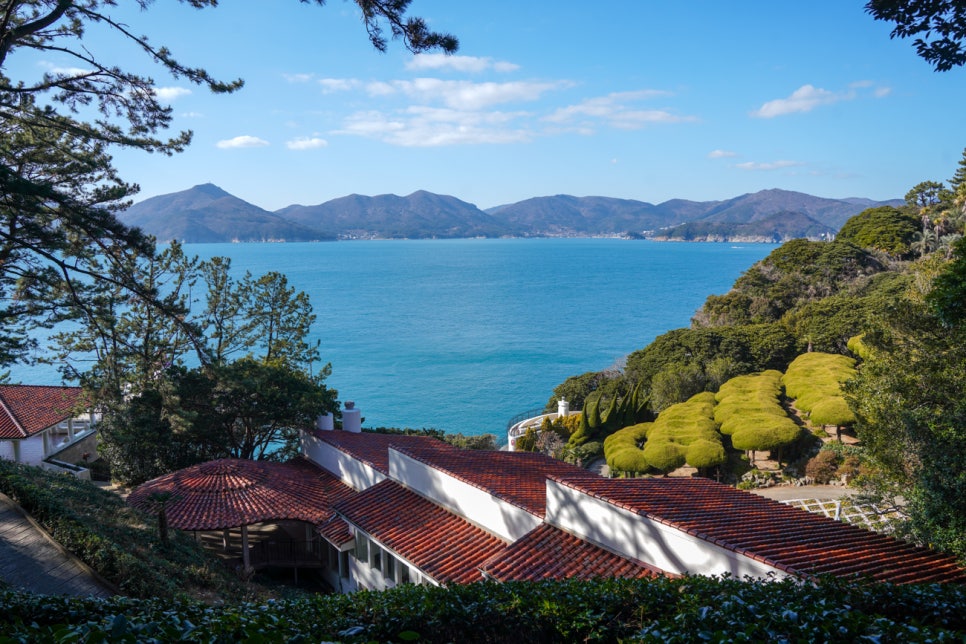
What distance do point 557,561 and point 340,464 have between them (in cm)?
928

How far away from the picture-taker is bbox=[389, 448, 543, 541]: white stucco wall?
11078mm

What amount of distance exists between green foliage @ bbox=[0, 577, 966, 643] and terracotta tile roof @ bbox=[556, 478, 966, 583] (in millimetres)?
1807

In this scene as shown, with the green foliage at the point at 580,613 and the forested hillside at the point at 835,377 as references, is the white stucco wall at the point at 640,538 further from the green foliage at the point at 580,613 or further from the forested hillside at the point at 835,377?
the forested hillside at the point at 835,377

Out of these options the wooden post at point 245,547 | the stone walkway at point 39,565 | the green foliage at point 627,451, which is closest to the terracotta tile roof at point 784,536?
the stone walkway at point 39,565

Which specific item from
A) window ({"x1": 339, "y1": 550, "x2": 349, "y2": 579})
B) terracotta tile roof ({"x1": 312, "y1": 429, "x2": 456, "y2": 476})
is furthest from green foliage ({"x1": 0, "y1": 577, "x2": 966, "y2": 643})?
terracotta tile roof ({"x1": 312, "y1": 429, "x2": 456, "y2": 476})

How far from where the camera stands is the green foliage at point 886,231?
59938 mm

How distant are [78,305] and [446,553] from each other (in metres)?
8.05

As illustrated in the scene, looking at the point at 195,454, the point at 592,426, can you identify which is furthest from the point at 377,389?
the point at 195,454

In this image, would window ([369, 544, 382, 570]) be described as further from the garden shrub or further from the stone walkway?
the garden shrub

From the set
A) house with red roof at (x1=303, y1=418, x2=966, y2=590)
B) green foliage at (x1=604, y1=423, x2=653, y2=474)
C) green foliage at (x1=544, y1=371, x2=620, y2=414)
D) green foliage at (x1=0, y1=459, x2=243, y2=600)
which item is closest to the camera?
house with red roof at (x1=303, y1=418, x2=966, y2=590)

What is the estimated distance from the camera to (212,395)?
2077 centimetres

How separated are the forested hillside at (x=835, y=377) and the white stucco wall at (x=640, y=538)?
397 cm

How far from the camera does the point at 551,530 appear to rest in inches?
407

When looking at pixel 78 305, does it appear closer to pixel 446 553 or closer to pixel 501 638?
pixel 446 553
